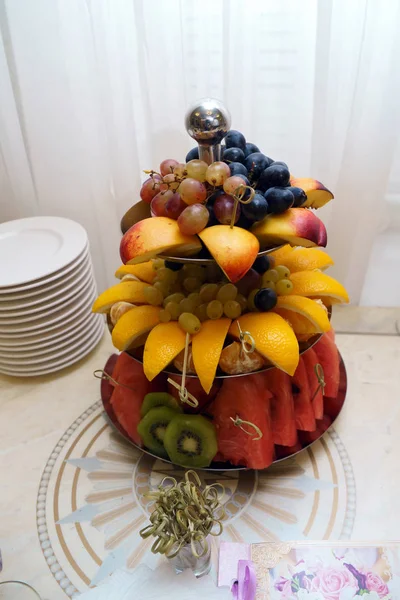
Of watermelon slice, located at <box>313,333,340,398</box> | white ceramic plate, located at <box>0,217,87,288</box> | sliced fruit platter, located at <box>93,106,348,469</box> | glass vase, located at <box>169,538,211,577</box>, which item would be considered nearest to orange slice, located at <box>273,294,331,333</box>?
sliced fruit platter, located at <box>93,106,348,469</box>

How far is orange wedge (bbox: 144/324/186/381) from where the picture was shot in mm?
727

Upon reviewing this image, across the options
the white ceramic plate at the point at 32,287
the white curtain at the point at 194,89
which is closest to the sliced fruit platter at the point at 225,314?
the white ceramic plate at the point at 32,287

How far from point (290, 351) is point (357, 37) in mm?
633

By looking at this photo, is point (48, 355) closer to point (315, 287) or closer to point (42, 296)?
point (42, 296)

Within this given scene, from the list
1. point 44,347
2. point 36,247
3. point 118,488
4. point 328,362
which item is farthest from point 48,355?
point 328,362

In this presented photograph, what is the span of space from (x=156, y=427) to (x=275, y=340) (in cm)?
26

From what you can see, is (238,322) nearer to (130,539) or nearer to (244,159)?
(244,159)

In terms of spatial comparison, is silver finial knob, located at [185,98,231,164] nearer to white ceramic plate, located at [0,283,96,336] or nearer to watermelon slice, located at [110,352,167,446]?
watermelon slice, located at [110,352,167,446]

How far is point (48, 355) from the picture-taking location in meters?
1.07

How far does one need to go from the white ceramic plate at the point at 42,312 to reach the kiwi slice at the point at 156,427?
0.32 m

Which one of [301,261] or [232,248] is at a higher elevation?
[232,248]

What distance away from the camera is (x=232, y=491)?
2.72 feet

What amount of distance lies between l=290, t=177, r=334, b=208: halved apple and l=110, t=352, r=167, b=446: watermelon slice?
37 centimetres

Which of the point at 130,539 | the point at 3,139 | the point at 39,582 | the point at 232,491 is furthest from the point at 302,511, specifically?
the point at 3,139
